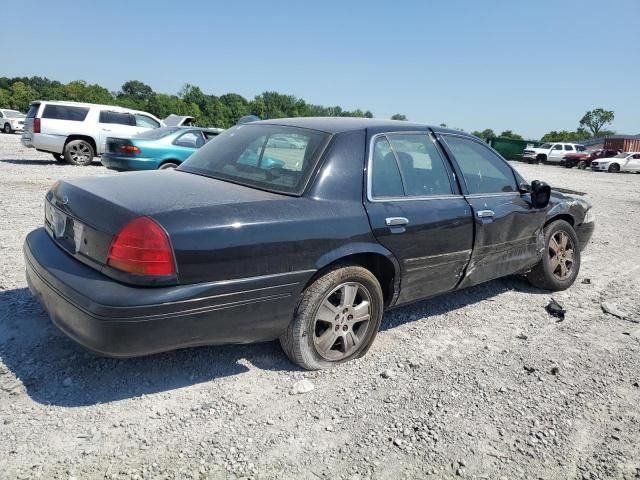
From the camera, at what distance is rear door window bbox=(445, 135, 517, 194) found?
13.1 ft

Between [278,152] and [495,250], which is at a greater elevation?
[278,152]

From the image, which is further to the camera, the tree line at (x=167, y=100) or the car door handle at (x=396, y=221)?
the tree line at (x=167, y=100)

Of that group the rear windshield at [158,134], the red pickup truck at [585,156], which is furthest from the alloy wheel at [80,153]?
the red pickup truck at [585,156]

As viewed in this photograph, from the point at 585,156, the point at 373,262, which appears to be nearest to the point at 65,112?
the point at 373,262

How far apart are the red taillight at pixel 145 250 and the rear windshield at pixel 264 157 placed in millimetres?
847

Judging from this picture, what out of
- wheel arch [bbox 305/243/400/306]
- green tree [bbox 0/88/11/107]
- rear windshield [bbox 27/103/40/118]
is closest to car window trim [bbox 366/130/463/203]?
wheel arch [bbox 305/243/400/306]

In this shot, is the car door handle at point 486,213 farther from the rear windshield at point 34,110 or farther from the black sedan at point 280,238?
the rear windshield at point 34,110

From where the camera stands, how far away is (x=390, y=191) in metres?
3.34

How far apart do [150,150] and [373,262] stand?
797 cm

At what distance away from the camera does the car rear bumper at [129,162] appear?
9.88 m

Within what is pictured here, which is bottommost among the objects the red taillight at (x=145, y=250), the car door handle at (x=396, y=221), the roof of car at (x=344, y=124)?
the red taillight at (x=145, y=250)

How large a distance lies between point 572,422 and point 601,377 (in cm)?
74

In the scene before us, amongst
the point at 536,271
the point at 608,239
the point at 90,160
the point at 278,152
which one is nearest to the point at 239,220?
the point at 278,152

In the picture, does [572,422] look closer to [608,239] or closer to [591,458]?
[591,458]
